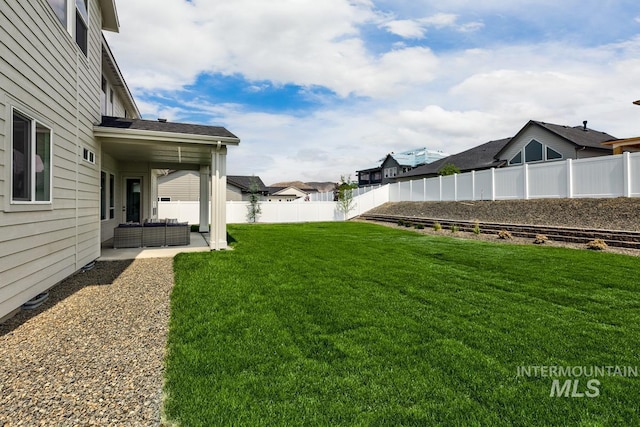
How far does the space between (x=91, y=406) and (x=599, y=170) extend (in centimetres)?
1481

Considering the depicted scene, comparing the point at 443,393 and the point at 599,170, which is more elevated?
the point at 599,170

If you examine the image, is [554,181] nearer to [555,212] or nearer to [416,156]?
[555,212]

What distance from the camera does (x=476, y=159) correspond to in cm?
2766

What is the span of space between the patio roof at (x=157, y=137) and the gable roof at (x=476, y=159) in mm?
22376

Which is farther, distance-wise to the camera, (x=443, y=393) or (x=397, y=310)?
(x=397, y=310)

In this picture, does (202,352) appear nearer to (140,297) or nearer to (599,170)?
(140,297)

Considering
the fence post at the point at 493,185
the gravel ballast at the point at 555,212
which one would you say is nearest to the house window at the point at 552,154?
the fence post at the point at 493,185

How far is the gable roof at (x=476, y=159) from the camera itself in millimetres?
25734

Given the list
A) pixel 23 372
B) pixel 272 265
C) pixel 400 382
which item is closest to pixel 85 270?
pixel 272 265

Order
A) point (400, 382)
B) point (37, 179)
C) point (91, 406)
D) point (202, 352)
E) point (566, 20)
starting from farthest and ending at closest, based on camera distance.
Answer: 1. point (566, 20)
2. point (37, 179)
3. point (202, 352)
4. point (400, 382)
5. point (91, 406)

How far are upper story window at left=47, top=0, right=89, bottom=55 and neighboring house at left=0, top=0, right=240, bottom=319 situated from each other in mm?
19

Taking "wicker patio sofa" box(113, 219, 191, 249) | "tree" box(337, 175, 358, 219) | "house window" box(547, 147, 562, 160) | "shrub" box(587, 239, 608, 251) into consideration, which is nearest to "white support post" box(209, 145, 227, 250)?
"wicker patio sofa" box(113, 219, 191, 249)

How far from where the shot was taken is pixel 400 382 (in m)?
2.53

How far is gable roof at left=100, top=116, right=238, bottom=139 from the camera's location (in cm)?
806
